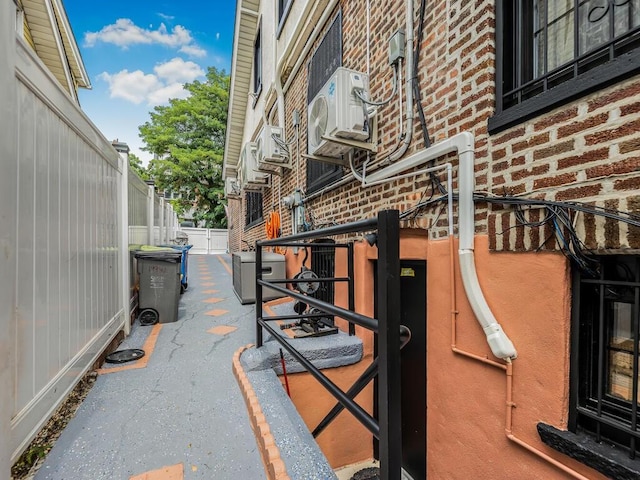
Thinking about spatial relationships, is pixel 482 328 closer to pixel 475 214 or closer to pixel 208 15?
pixel 475 214

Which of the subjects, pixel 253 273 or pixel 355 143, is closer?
pixel 355 143

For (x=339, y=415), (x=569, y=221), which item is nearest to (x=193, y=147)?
(x=339, y=415)

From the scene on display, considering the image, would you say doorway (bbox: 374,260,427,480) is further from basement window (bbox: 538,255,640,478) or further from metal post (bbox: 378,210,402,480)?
metal post (bbox: 378,210,402,480)

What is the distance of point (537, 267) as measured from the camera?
1.68m

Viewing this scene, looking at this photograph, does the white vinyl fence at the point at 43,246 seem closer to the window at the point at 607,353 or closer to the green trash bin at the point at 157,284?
the green trash bin at the point at 157,284

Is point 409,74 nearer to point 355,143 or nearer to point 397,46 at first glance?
point 397,46

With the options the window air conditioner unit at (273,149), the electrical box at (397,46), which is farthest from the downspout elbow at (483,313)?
the window air conditioner unit at (273,149)

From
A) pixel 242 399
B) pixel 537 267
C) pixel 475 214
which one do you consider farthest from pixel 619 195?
pixel 242 399

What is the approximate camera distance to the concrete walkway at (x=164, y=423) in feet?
4.98

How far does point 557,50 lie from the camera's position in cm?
181

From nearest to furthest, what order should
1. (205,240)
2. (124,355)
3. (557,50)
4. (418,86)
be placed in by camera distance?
(557,50) → (418,86) → (124,355) → (205,240)

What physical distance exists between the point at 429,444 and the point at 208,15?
845 inches

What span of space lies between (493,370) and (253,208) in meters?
8.31

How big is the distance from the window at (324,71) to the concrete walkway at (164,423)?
7.52ft
